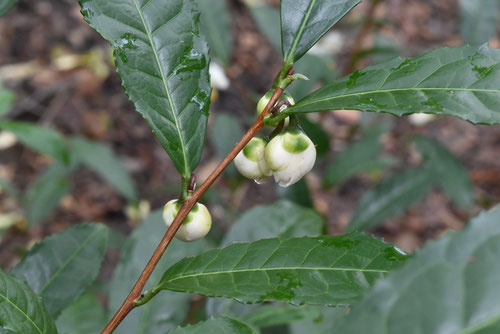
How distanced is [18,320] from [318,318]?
698mm

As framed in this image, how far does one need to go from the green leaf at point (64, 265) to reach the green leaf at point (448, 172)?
1352 mm

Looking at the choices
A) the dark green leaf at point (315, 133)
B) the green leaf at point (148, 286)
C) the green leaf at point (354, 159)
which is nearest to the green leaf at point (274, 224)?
the green leaf at point (148, 286)

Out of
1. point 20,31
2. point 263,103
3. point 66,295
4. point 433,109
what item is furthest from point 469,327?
point 20,31

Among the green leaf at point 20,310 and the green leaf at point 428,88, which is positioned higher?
the green leaf at point 428,88

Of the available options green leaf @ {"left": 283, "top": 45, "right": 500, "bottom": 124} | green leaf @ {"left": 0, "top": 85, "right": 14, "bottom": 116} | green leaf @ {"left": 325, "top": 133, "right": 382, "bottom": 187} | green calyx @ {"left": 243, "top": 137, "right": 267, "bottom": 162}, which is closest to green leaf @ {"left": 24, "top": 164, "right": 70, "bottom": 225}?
green leaf @ {"left": 0, "top": 85, "right": 14, "bottom": 116}

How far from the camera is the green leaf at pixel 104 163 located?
200 cm

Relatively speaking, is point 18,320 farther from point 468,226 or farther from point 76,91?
point 76,91

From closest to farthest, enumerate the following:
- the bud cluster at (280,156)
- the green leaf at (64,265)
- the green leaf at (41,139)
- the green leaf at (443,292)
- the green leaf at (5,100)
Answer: the green leaf at (443,292), the bud cluster at (280,156), the green leaf at (64,265), the green leaf at (5,100), the green leaf at (41,139)

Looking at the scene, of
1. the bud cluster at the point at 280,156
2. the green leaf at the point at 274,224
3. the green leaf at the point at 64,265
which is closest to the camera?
the bud cluster at the point at 280,156

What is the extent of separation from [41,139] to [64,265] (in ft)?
2.81

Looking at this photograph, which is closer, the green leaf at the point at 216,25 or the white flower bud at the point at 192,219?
the white flower bud at the point at 192,219

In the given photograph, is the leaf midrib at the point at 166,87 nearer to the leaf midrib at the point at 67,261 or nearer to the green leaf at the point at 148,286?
the leaf midrib at the point at 67,261

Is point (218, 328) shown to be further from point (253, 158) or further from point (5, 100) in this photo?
point (5, 100)

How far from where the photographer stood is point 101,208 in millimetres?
2559
